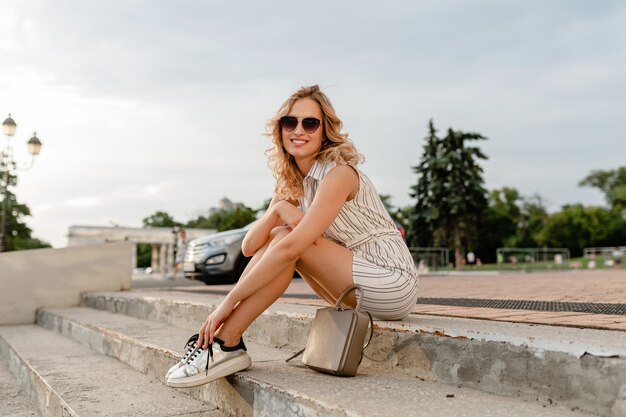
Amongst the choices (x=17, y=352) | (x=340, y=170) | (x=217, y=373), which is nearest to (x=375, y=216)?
(x=340, y=170)

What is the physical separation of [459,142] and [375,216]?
1458 inches

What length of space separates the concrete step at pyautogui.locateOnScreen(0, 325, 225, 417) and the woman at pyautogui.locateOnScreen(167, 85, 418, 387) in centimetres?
32

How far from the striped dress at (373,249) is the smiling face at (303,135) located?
0.30ft

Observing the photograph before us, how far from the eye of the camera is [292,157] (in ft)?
9.03

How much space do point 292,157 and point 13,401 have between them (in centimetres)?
244

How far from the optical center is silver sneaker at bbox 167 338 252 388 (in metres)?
2.14

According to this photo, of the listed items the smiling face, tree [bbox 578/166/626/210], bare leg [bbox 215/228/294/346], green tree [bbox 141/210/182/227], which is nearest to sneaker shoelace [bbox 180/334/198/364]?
bare leg [bbox 215/228/294/346]

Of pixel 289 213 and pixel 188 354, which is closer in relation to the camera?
pixel 188 354

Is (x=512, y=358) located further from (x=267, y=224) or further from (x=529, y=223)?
(x=529, y=223)

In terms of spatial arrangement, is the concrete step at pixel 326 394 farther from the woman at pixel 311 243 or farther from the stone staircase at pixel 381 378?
the woman at pixel 311 243

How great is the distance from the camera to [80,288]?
770 cm

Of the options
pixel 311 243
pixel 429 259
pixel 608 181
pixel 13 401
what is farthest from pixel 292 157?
pixel 608 181

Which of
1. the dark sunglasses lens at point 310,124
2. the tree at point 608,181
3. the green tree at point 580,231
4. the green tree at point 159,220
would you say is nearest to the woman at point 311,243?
the dark sunglasses lens at point 310,124

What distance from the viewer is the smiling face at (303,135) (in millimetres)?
2576
